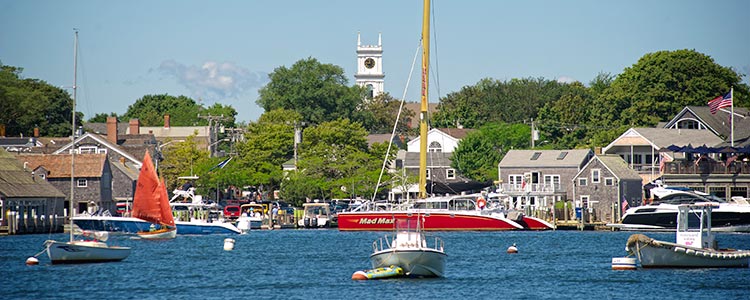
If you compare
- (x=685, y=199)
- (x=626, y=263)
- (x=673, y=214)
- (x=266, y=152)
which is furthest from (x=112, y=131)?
A: (x=626, y=263)

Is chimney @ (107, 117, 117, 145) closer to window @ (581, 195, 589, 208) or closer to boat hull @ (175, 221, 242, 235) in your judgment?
boat hull @ (175, 221, 242, 235)

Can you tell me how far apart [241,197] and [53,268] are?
75.6 metres

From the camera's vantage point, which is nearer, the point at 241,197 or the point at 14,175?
the point at 14,175

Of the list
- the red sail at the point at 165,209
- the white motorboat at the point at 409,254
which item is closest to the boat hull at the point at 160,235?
the red sail at the point at 165,209

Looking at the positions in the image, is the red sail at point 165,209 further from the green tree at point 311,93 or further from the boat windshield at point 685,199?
the green tree at point 311,93

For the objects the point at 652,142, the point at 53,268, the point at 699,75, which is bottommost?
the point at 53,268

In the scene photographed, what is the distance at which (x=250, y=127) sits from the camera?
450 feet

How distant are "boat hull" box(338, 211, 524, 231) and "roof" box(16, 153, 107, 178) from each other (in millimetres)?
25852

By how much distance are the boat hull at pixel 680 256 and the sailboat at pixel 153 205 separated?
38264 mm

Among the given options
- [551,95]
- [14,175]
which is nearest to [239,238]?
[14,175]

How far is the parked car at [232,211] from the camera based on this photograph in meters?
111

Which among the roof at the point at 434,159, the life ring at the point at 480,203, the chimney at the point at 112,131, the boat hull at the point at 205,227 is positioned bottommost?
the boat hull at the point at 205,227

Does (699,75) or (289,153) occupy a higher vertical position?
(699,75)

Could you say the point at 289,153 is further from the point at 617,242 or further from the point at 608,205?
the point at 617,242
